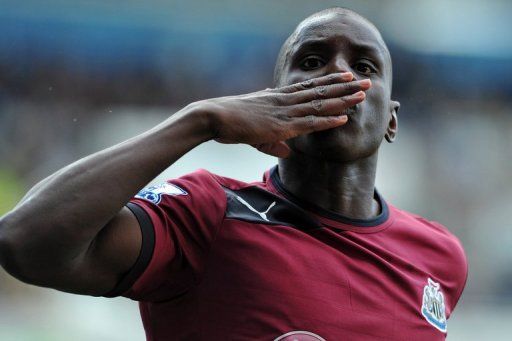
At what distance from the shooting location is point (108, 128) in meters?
7.16

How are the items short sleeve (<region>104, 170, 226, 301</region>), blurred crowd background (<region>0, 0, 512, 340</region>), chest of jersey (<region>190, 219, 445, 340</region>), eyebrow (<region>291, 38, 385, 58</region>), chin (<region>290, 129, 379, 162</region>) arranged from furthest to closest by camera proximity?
blurred crowd background (<region>0, 0, 512, 340</region>) < eyebrow (<region>291, 38, 385, 58</region>) < chin (<region>290, 129, 379, 162</region>) < chest of jersey (<region>190, 219, 445, 340</region>) < short sleeve (<region>104, 170, 226, 301</region>)

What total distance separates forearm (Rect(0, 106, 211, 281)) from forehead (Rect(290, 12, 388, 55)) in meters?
0.79

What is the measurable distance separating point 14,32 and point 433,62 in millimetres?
4094

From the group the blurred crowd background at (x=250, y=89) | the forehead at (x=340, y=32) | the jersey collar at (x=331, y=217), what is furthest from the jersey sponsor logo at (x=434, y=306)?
the blurred crowd background at (x=250, y=89)

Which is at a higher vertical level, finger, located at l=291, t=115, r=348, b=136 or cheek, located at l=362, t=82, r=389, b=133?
finger, located at l=291, t=115, r=348, b=136

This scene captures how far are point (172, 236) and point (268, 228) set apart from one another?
1.05ft

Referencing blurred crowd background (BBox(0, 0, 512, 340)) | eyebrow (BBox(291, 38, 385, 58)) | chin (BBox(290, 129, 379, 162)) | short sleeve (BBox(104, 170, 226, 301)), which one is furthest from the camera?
blurred crowd background (BBox(0, 0, 512, 340))

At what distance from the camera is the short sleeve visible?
1864 mm

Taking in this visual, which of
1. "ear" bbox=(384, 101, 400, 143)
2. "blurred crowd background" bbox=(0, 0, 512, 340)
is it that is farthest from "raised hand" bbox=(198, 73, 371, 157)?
"blurred crowd background" bbox=(0, 0, 512, 340)

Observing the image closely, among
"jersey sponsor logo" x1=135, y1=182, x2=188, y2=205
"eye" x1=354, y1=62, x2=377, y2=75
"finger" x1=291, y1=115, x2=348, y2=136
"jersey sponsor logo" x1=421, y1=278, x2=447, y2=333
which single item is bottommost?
"jersey sponsor logo" x1=421, y1=278, x2=447, y2=333

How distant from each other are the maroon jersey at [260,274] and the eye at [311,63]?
1.30 feet

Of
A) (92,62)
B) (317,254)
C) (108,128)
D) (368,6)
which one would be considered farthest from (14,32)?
(317,254)

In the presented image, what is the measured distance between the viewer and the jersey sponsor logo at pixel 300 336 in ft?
6.41

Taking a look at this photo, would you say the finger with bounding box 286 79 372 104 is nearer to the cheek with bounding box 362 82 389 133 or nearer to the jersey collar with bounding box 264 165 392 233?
the cheek with bounding box 362 82 389 133
